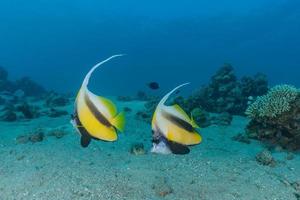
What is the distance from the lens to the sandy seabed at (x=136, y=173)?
6836 millimetres

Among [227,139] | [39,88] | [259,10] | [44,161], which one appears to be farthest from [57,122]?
[259,10]

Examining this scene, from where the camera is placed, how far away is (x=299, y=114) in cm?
952

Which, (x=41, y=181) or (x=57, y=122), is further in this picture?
(x=57, y=122)

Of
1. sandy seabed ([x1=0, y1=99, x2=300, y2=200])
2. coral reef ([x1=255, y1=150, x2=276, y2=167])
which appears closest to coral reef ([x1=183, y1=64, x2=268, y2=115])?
sandy seabed ([x1=0, y1=99, x2=300, y2=200])

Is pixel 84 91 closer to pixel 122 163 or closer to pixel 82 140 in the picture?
pixel 82 140

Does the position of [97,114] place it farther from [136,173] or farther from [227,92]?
[227,92]

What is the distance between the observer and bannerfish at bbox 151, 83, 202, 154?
412 cm

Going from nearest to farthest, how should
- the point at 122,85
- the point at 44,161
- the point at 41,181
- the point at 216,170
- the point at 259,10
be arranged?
1. the point at 41,181
2. the point at 216,170
3. the point at 44,161
4. the point at 122,85
5. the point at 259,10

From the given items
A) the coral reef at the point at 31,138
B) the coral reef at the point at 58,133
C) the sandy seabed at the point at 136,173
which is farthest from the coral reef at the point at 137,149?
the coral reef at the point at 31,138

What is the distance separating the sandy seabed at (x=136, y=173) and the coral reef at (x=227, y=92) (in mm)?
4955

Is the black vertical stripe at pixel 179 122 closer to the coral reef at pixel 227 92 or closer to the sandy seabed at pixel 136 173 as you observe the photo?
the sandy seabed at pixel 136 173

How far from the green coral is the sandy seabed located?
36.8 inches

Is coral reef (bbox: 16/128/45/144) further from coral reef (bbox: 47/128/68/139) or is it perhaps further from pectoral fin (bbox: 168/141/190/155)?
pectoral fin (bbox: 168/141/190/155)

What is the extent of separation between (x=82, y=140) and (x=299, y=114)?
7.21 m
